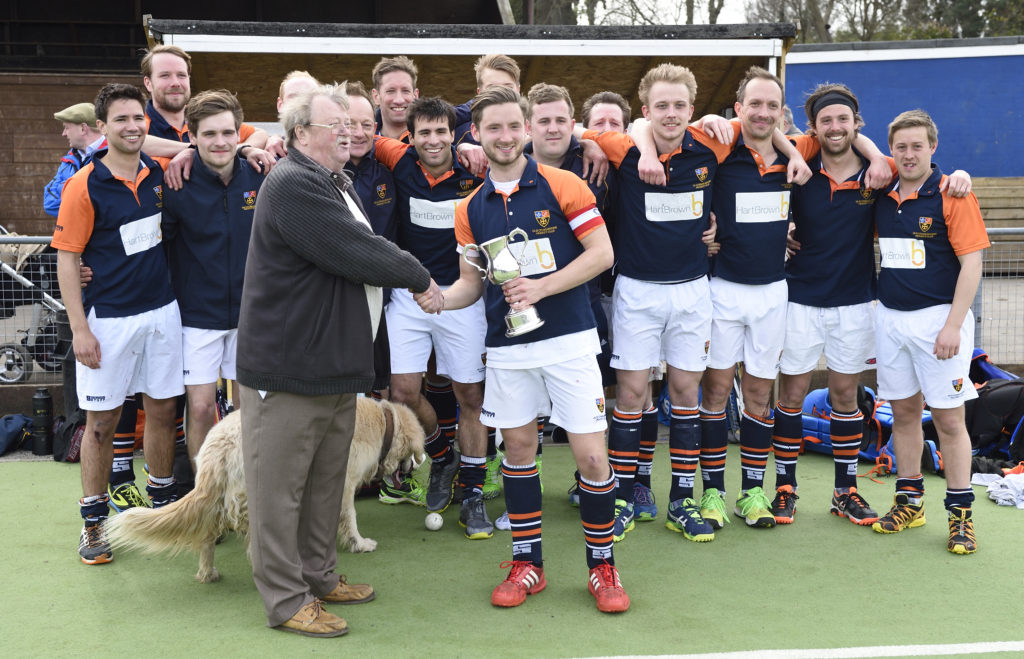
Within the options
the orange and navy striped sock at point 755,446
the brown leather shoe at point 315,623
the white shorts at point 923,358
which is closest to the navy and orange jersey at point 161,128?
the brown leather shoe at point 315,623

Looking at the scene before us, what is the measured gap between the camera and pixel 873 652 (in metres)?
3.35

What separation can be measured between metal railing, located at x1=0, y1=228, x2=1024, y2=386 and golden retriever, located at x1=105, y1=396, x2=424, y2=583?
116 inches

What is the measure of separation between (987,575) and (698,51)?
4718 millimetres

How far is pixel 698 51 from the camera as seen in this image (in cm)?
738

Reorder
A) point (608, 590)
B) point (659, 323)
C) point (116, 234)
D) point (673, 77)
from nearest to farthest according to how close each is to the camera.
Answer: point (608, 590) < point (116, 234) < point (673, 77) < point (659, 323)

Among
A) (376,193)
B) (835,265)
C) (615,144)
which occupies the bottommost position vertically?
(835,265)

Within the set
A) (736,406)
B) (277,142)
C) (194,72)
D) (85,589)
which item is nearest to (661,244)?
(277,142)

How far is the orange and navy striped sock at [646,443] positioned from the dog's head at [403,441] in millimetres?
1204

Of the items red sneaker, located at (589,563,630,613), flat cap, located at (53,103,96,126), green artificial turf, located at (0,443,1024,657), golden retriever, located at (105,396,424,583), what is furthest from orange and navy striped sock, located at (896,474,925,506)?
flat cap, located at (53,103,96,126)

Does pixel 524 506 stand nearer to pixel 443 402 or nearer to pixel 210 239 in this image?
pixel 443 402

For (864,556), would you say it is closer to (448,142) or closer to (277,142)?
(448,142)

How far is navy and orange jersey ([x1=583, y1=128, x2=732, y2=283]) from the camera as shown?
178 inches

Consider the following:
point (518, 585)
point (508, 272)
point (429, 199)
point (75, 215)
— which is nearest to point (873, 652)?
Answer: point (518, 585)

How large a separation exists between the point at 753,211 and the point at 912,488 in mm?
1714
